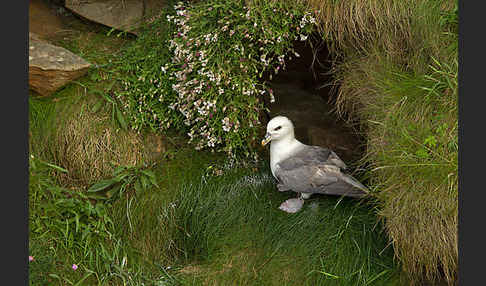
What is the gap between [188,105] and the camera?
381 centimetres

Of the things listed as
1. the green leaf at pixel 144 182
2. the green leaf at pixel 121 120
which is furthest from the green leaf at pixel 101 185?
the green leaf at pixel 121 120

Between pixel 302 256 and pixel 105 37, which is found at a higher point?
pixel 105 37

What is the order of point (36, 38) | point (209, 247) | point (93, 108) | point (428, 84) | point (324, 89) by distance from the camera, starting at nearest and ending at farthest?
1. point (428, 84)
2. point (209, 247)
3. point (93, 108)
4. point (36, 38)
5. point (324, 89)

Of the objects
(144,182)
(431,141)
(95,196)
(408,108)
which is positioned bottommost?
(95,196)

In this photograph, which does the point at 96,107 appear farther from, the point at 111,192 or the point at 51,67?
the point at 111,192

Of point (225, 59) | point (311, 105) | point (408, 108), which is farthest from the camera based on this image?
point (311, 105)

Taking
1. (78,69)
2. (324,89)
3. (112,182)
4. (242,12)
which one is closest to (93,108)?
(78,69)

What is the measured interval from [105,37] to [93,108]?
2.49 ft

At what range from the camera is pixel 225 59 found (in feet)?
12.4

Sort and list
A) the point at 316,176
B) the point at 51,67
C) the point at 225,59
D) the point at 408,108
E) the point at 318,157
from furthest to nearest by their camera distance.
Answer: the point at 51,67, the point at 225,59, the point at 318,157, the point at 316,176, the point at 408,108

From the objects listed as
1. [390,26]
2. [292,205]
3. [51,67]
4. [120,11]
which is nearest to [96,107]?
[51,67]

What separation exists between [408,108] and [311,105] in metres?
1.49

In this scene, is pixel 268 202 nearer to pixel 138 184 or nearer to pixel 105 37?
pixel 138 184

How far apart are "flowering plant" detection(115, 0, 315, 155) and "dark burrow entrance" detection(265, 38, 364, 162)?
22.4 inches
